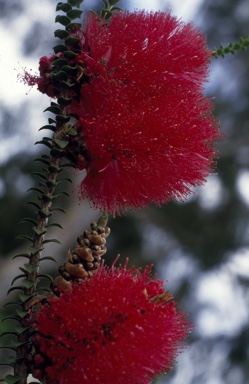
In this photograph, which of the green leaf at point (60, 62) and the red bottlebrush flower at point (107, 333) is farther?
the green leaf at point (60, 62)

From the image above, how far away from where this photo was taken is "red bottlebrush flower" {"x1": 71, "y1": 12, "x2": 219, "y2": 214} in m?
0.72

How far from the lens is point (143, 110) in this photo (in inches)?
28.1

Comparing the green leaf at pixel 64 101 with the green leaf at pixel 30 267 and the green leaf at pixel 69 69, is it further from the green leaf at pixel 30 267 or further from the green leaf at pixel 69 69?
the green leaf at pixel 30 267

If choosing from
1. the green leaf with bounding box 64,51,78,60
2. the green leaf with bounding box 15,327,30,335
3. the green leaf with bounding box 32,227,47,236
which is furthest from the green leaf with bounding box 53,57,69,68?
the green leaf with bounding box 15,327,30,335

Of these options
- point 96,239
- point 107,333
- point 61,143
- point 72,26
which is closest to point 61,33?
point 72,26

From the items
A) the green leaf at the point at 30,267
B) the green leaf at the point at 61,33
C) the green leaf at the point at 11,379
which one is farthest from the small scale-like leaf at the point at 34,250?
the green leaf at the point at 61,33

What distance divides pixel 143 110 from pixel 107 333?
0.23 meters

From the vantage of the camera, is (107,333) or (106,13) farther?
(106,13)

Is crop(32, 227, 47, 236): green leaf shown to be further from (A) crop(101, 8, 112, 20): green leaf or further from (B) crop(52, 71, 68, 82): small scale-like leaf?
(A) crop(101, 8, 112, 20): green leaf

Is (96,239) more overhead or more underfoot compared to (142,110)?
more underfoot

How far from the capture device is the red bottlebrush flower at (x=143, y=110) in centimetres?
72

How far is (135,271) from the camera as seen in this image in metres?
0.73

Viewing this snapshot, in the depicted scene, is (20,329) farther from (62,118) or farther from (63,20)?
(63,20)

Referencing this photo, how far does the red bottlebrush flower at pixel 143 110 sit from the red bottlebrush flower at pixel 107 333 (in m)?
0.12
